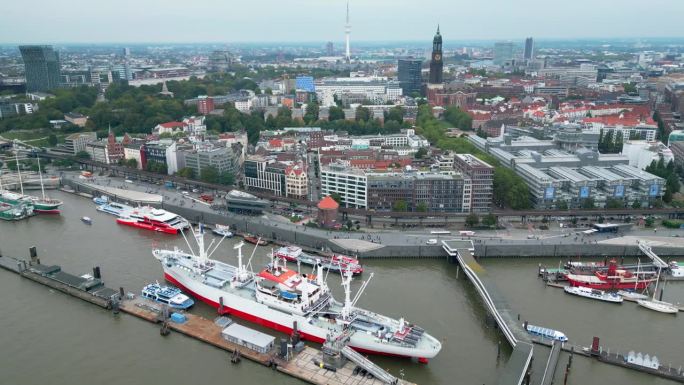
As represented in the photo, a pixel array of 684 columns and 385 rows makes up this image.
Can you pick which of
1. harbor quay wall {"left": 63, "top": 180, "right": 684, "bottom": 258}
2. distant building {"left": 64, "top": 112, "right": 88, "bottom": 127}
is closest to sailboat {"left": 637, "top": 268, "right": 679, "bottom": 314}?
harbor quay wall {"left": 63, "top": 180, "right": 684, "bottom": 258}

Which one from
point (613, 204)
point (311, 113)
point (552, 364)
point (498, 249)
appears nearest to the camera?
point (552, 364)

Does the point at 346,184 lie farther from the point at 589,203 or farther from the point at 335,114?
the point at 335,114

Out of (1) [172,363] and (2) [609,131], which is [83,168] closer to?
(1) [172,363]

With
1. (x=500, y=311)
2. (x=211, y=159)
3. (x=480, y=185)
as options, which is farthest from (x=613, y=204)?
(x=211, y=159)

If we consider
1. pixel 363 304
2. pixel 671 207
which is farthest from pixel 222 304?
pixel 671 207

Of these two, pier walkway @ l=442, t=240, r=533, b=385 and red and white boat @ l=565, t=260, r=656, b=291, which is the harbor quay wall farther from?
red and white boat @ l=565, t=260, r=656, b=291

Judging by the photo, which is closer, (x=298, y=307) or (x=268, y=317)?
(x=298, y=307)

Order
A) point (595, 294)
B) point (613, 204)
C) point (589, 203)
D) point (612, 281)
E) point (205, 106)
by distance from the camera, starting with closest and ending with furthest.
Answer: point (595, 294)
point (612, 281)
point (613, 204)
point (589, 203)
point (205, 106)
